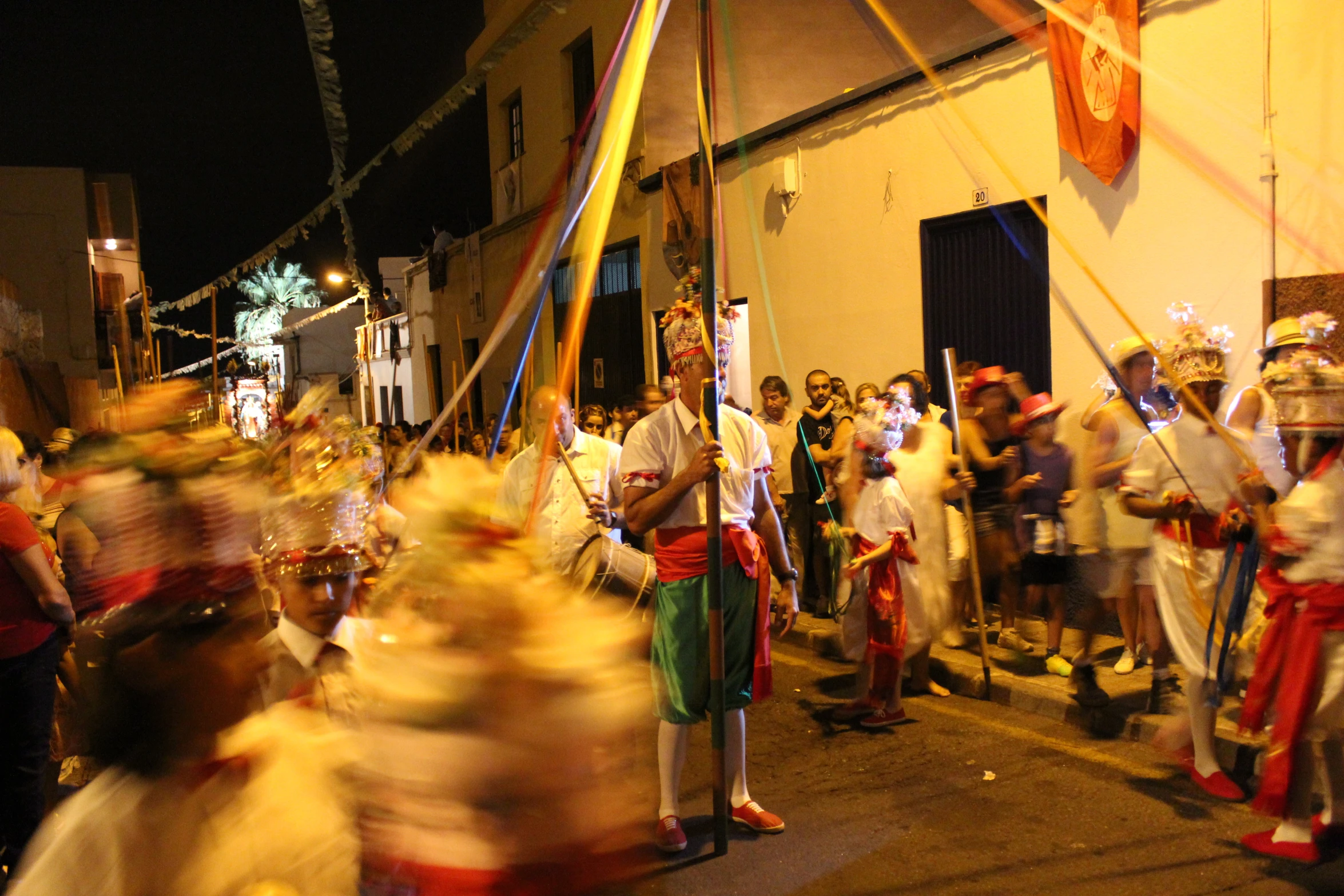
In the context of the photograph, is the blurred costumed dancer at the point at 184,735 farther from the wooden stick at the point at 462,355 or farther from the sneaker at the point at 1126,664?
the sneaker at the point at 1126,664

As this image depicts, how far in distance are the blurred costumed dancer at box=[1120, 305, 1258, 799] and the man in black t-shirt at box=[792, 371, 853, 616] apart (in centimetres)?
382

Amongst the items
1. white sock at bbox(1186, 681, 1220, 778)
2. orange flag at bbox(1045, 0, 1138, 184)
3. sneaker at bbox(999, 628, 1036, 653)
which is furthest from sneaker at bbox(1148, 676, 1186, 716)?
orange flag at bbox(1045, 0, 1138, 184)

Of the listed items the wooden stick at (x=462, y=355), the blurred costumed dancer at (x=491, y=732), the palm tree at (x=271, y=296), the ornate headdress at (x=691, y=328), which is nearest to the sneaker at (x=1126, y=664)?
the ornate headdress at (x=691, y=328)

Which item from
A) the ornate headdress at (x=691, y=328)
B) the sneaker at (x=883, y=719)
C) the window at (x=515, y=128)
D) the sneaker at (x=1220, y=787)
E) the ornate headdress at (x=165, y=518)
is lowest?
the sneaker at (x=883, y=719)

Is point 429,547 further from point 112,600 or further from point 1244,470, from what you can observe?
point 1244,470

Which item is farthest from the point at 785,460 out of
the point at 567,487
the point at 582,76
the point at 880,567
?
the point at 582,76

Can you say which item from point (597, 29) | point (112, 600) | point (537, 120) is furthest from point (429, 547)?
point (537, 120)

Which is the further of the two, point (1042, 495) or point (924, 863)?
point (1042, 495)

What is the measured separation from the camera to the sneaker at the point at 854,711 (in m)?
6.39

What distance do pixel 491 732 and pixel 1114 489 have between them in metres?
5.41

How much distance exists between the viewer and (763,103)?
14.3m

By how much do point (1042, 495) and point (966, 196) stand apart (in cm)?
380

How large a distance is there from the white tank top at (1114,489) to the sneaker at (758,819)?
284cm

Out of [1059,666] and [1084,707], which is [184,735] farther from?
[1059,666]
